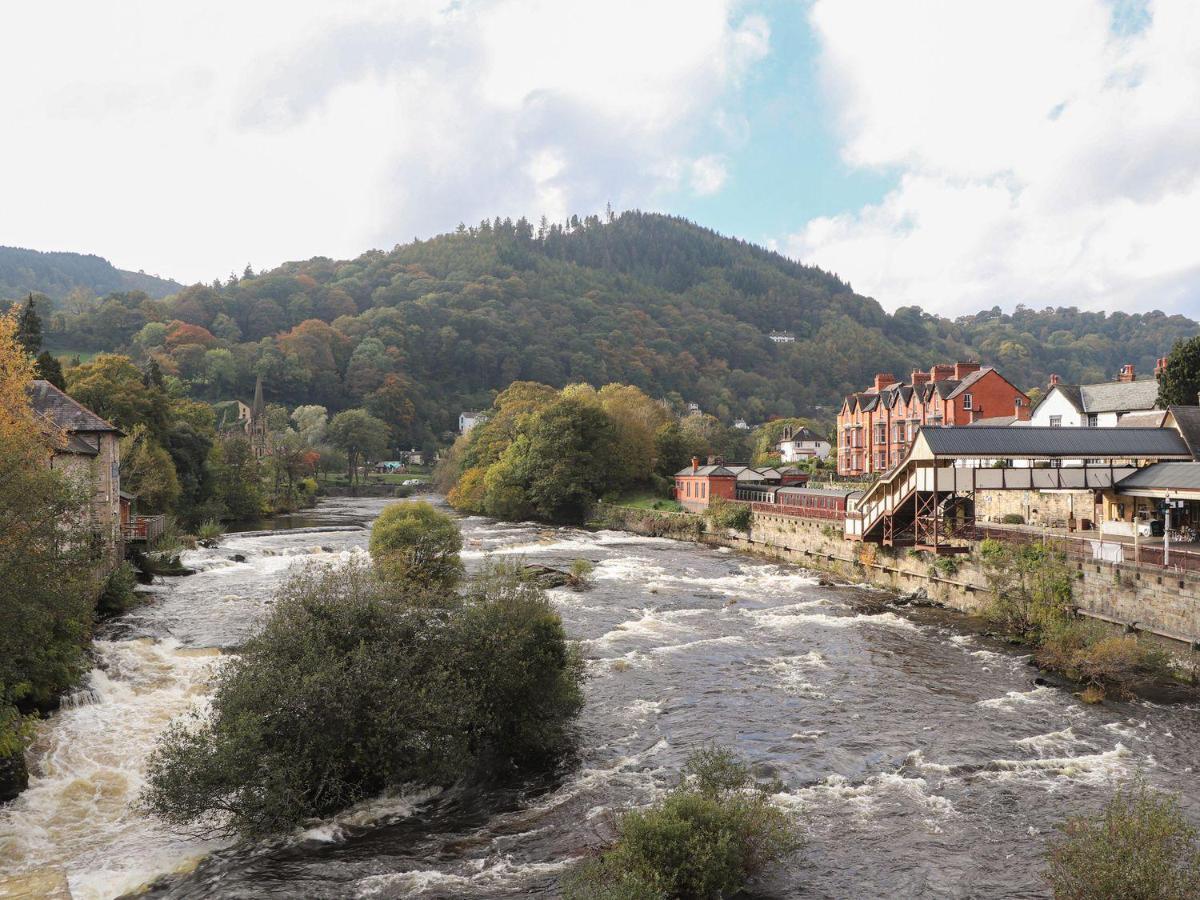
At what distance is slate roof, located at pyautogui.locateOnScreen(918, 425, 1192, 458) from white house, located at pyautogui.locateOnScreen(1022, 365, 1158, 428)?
39.1 feet

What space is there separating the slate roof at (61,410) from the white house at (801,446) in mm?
78777

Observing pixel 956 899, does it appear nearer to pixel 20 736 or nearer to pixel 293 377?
pixel 20 736

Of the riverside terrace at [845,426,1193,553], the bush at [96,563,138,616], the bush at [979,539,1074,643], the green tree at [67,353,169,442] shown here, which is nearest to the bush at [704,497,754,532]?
the riverside terrace at [845,426,1193,553]

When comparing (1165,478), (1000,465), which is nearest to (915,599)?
(1000,465)

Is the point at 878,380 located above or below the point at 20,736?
above

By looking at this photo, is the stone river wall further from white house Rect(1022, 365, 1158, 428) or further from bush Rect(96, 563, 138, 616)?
bush Rect(96, 563, 138, 616)

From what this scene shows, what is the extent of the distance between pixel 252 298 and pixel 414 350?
37.2 meters

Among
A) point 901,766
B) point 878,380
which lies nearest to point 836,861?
point 901,766

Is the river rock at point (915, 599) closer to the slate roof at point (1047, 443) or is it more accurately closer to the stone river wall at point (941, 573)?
the stone river wall at point (941, 573)

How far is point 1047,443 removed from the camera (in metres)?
30.8

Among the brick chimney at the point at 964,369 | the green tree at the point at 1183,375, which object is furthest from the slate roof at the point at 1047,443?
the brick chimney at the point at 964,369

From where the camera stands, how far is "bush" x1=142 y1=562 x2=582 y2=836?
13.1 metres

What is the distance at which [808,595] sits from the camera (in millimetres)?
35781

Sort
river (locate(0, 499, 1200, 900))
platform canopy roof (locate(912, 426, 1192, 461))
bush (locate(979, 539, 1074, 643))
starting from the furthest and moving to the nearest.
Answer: platform canopy roof (locate(912, 426, 1192, 461)) → bush (locate(979, 539, 1074, 643)) → river (locate(0, 499, 1200, 900))
